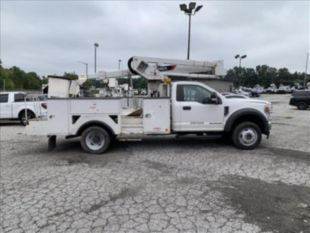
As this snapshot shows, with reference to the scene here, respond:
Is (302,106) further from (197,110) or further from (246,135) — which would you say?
(197,110)

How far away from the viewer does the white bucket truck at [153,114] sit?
7.06m

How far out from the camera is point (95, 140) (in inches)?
291

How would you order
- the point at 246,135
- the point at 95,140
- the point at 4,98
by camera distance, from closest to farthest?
the point at 95,140, the point at 246,135, the point at 4,98

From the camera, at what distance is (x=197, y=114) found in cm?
749

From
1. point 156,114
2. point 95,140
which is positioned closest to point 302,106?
point 156,114

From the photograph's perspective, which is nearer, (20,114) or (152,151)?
(152,151)

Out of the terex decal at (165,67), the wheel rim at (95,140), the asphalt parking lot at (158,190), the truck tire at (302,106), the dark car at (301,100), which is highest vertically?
the terex decal at (165,67)

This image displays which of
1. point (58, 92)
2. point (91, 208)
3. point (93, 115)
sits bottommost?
point (91, 208)

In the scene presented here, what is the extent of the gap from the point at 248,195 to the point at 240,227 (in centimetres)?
112

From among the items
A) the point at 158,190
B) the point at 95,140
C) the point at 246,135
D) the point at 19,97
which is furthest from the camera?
the point at 19,97

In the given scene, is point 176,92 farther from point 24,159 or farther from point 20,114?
point 20,114

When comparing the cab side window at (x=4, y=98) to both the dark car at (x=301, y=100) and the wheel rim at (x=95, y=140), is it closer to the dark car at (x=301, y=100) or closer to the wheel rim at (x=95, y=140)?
the wheel rim at (x=95, y=140)

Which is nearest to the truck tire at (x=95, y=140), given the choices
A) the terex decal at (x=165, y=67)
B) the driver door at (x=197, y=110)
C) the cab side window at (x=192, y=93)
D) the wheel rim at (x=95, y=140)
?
the wheel rim at (x=95, y=140)

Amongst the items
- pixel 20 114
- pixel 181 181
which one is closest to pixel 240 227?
pixel 181 181
